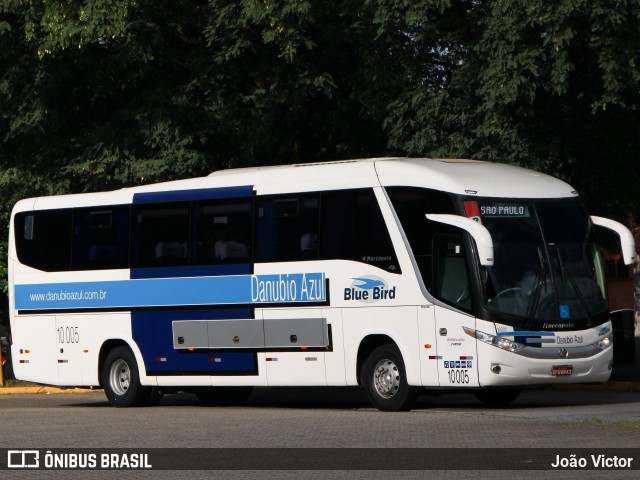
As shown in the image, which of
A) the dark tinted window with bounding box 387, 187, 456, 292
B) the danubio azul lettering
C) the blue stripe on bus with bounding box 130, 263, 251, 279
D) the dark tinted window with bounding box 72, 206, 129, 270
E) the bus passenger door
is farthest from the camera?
the dark tinted window with bounding box 72, 206, 129, 270

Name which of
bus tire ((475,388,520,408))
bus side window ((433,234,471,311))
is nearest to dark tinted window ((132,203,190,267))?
bus side window ((433,234,471,311))

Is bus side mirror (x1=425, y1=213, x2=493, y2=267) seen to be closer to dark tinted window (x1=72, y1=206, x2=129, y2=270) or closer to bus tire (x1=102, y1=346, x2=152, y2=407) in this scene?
dark tinted window (x1=72, y1=206, x2=129, y2=270)

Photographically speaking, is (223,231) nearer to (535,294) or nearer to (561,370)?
(535,294)

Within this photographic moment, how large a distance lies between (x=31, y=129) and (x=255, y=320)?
895 cm

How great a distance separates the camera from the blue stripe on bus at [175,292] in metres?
21.4

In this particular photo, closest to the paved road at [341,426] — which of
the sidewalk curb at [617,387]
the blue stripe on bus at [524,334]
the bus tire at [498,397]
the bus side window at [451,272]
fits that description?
the bus tire at [498,397]

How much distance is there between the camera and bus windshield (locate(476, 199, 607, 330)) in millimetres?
19625

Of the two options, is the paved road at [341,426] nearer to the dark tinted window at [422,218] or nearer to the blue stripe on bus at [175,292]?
the blue stripe on bus at [175,292]

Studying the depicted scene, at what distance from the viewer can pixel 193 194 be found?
23.1 meters

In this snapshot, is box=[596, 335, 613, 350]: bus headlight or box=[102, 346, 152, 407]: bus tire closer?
box=[596, 335, 613, 350]: bus headlight

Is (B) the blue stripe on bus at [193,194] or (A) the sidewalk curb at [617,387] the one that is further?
(A) the sidewalk curb at [617,387]

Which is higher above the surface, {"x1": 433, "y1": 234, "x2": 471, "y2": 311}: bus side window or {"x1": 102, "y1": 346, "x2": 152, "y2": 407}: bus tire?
{"x1": 433, "y1": 234, "x2": 471, "y2": 311}: bus side window

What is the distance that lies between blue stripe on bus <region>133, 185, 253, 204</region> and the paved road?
3.23 meters

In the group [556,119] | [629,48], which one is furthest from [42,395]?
[629,48]
